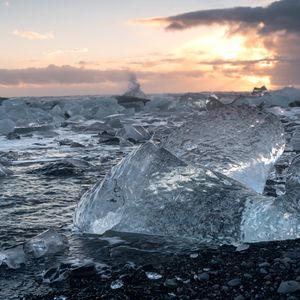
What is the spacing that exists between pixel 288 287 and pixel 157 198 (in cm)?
123

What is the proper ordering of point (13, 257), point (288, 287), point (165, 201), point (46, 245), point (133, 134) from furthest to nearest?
1. point (133, 134)
2. point (165, 201)
3. point (46, 245)
4. point (13, 257)
5. point (288, 287)

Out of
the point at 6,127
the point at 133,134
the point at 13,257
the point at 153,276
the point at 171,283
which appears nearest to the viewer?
the point at 171,283

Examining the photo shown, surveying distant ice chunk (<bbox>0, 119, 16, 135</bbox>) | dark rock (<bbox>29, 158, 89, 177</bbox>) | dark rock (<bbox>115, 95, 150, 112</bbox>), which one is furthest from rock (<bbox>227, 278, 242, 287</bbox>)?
dark rock (<bbox>115, 95, 150, 112</bbox>)

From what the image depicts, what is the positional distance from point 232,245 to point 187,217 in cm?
39

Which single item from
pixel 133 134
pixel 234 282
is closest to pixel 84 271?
pixel 234 282

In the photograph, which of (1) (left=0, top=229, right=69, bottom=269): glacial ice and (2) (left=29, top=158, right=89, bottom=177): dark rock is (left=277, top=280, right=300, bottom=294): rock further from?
(2) (left=29, top=158, right=89, bottom=177): dark rock

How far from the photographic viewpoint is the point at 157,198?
309 cm

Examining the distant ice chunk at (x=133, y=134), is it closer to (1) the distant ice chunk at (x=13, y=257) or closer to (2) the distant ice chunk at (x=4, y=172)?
(2) the distant ice chunk at (x=4, y=172)

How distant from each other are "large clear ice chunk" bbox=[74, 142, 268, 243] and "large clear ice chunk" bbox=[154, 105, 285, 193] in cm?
66

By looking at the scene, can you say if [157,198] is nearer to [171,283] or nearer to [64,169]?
[171,283]

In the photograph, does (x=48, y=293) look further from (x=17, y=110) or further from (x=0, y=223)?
(x=17, y=110)

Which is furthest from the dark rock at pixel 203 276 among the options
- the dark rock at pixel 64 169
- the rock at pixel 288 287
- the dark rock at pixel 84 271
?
the dark rock at pixel 64 169

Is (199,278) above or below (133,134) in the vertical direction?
above

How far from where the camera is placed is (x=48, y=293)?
2.12 meters
